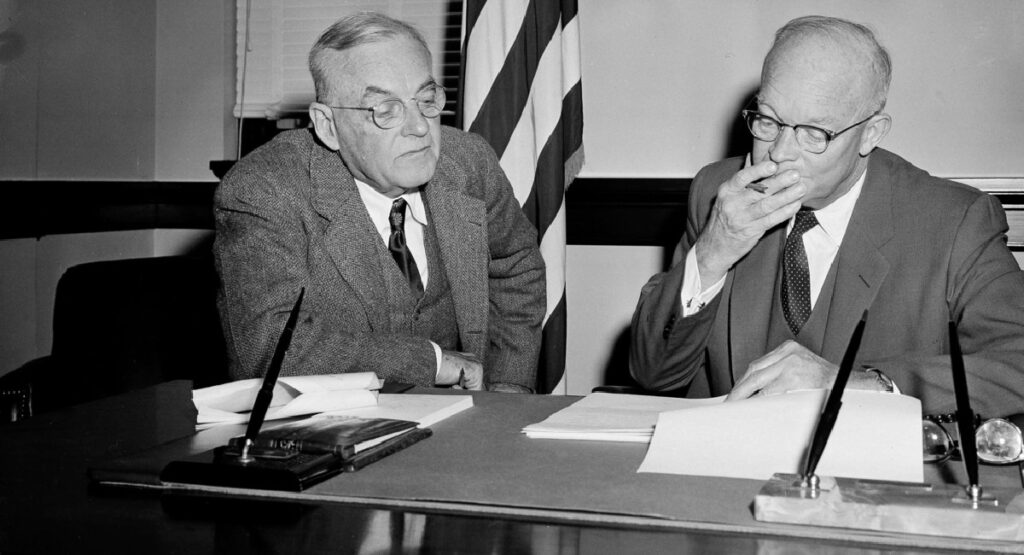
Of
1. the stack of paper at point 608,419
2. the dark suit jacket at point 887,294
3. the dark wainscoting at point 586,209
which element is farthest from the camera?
the dark wainscoting at point 586,209

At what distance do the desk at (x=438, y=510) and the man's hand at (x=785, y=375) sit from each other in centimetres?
35

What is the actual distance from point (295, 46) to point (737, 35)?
6.17 feet

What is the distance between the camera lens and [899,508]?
103 centimetres

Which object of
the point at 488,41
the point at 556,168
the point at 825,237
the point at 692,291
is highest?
the point at 488,41

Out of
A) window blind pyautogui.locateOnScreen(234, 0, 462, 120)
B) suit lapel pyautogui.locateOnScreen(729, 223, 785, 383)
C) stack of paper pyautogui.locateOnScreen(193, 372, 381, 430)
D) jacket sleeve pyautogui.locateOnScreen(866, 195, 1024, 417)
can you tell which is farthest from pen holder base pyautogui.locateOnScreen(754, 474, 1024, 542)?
window blind pyautogui.locateOnScreen(234, 0, 462, 120)

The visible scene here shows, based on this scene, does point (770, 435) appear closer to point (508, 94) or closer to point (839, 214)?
point (839, 214)

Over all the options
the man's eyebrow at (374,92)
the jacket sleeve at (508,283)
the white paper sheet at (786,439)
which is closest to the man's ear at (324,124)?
the man's eyebrow at (374,92)

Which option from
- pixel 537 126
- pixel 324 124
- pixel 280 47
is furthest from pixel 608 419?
pixel 280 47

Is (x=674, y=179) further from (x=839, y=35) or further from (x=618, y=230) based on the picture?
(x=839, y=35)

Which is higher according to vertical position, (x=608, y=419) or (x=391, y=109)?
(x=391, y=109)

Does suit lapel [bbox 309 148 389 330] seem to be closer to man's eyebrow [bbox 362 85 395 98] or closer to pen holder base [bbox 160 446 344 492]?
man's eyebrow [bbox 362 85 395 98]

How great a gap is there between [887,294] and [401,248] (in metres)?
1.14

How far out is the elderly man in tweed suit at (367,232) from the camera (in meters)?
2.09

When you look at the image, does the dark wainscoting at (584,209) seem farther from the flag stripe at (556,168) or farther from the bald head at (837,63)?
the bald head at (837,63)
